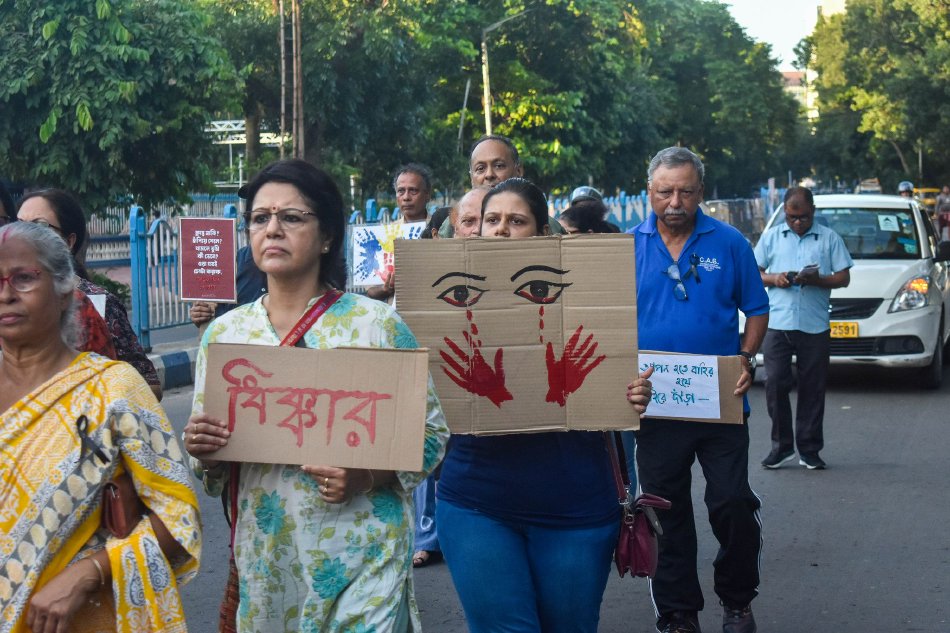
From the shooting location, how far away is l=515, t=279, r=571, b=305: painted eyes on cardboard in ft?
12.4

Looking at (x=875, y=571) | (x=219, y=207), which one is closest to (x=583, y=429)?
(x=875, y=571)

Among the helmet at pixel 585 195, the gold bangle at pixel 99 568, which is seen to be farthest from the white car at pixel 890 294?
the gold bangle at pixel 99 568

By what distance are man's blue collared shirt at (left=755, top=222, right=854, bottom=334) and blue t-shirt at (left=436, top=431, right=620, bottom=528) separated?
19.0 ft

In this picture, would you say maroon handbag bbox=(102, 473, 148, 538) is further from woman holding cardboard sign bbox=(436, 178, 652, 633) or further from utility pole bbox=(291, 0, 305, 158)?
Result: utility pole bbox=(291, 0, 305, 158)

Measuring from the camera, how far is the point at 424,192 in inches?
309

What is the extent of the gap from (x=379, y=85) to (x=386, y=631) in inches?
1085

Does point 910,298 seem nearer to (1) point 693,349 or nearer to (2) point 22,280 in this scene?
(1) point 693,349

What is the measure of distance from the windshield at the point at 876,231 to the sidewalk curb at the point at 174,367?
262 inches

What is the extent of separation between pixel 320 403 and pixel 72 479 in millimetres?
595

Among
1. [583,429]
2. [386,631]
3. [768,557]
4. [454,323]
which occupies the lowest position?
[768,557]

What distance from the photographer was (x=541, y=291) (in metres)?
3.79

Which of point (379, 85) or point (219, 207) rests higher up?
point (379, 85)

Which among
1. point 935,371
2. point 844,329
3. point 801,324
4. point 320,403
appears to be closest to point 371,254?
point 801,324

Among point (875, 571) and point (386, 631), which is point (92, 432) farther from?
point (875, 571)
